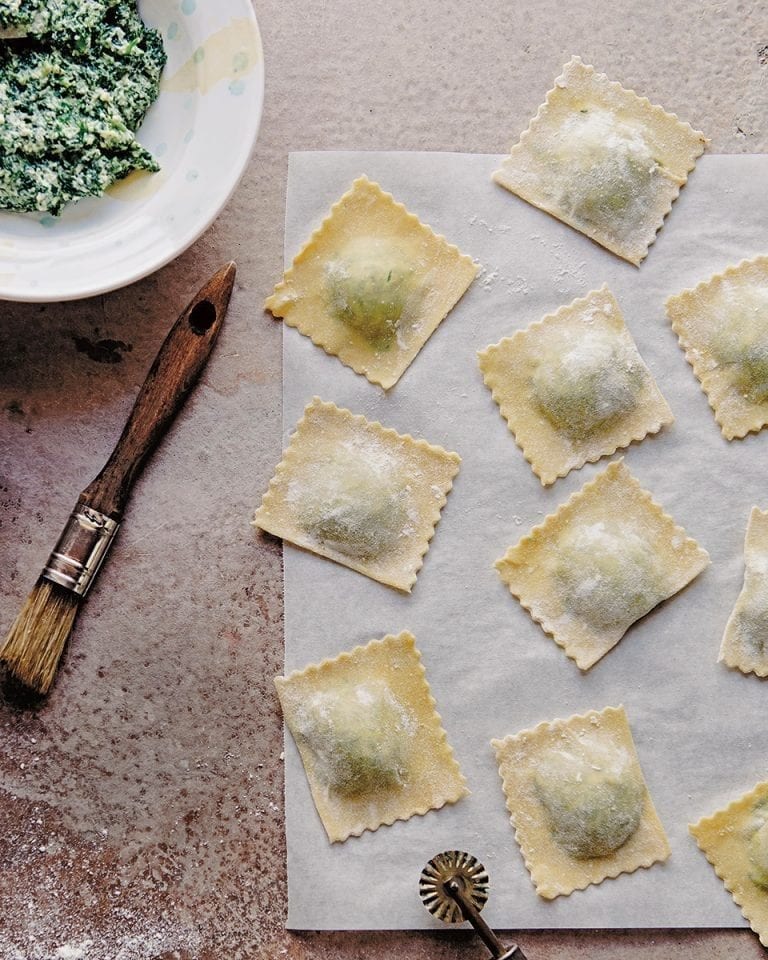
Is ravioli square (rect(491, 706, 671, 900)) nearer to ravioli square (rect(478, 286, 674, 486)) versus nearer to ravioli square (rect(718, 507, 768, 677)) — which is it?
ravioli square (rect(718, 507, 768, 677))

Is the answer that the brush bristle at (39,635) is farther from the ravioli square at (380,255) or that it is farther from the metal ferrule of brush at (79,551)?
the ravioli square at (380,255)

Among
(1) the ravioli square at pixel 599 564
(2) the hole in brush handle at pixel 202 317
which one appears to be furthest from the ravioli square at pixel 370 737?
(2) the hole in brush handle at pixel 202 317

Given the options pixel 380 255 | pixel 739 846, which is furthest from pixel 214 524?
pixel 739 846

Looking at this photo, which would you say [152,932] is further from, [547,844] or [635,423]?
[635,423]

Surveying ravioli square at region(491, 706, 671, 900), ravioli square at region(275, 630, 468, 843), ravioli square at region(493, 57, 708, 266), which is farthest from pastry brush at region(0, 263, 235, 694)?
ravioli square at region(491, 706, 671, 900)

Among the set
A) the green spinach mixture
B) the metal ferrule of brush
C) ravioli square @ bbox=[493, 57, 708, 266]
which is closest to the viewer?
the green spinach mixture

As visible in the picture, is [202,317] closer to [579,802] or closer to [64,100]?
[64,100]
